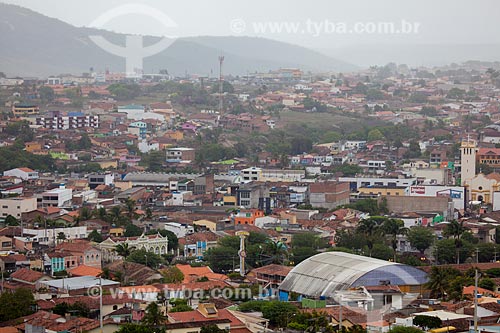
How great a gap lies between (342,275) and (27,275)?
399cm

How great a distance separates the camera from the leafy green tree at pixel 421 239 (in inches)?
832

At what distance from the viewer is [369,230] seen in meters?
21.3

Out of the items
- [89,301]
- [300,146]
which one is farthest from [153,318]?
[300,146]

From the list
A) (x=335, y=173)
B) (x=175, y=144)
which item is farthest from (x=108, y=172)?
(x=175, y=144)

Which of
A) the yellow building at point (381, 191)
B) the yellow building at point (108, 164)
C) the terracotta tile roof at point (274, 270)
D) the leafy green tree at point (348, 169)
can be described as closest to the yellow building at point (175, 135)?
the yellow building at point (108, 164)

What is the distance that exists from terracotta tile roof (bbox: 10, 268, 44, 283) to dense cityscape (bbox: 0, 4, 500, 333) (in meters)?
0.04

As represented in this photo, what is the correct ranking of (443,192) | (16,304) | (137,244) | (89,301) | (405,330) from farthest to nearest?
(443,192) < (137,244) < (89,301) < (16,304) < (405,330)

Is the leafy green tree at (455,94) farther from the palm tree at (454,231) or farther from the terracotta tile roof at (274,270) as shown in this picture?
the terracotta tile roof at (274,270)

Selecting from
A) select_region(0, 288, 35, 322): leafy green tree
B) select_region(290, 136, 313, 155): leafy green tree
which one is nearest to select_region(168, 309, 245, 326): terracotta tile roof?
select_region(0, 288, 35, 322): leafy green tree

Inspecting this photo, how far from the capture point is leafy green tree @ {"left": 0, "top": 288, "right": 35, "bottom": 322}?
14.2 meters

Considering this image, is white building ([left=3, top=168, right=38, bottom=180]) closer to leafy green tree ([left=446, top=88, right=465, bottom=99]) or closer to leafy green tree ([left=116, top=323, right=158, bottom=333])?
leafy green tree ([left=116, top=323, right=158, bottom=333])

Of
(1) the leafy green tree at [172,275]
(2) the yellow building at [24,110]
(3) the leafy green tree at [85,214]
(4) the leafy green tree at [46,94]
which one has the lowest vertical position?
(3) the leafy green tree at [85,214]

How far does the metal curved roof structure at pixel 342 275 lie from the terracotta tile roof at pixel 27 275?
3008 millimetres

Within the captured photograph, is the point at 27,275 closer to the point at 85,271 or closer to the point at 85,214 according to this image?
the point at 85,271
